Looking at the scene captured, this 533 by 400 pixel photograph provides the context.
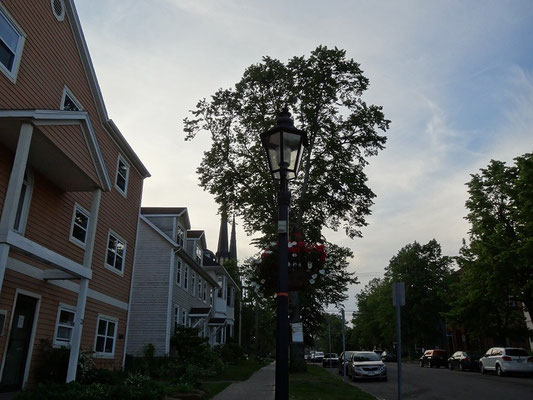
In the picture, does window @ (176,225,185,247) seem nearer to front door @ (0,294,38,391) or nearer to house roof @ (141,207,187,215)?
house roof @ (141,207,187,215)

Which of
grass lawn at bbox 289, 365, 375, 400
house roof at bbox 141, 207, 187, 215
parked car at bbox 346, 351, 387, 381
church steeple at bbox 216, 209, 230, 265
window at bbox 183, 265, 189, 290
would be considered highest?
church steeple at bbox 216, 209, 230, 265

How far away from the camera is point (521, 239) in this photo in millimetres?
29922

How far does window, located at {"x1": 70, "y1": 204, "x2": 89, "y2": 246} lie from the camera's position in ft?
47.8

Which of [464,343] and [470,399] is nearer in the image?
[470,399]

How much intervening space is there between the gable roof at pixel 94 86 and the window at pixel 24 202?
4977 millimetres

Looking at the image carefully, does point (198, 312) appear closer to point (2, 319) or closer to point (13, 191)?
point (2, 319)

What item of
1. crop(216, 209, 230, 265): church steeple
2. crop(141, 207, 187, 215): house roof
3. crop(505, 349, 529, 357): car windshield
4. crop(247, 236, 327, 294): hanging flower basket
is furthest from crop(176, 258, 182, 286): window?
crop(216, 209, 230, 265): church steeple

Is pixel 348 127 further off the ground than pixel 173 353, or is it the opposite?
pixel 348 127

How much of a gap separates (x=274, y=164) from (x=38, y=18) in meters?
9.67

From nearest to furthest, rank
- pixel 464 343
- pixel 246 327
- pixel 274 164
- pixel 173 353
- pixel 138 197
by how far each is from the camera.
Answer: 1. pixel 274 164
2. pixel 138 197
3. pixel 173 353
4. pixel 464 343
5. pixel 246 327

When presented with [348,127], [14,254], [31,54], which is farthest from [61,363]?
[348,127]

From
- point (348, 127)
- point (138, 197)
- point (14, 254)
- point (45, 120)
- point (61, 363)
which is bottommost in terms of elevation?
point (61, 363)

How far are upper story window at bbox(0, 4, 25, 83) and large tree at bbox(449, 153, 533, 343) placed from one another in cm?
2668

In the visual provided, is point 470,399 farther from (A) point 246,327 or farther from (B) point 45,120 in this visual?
(A) point 246,327
